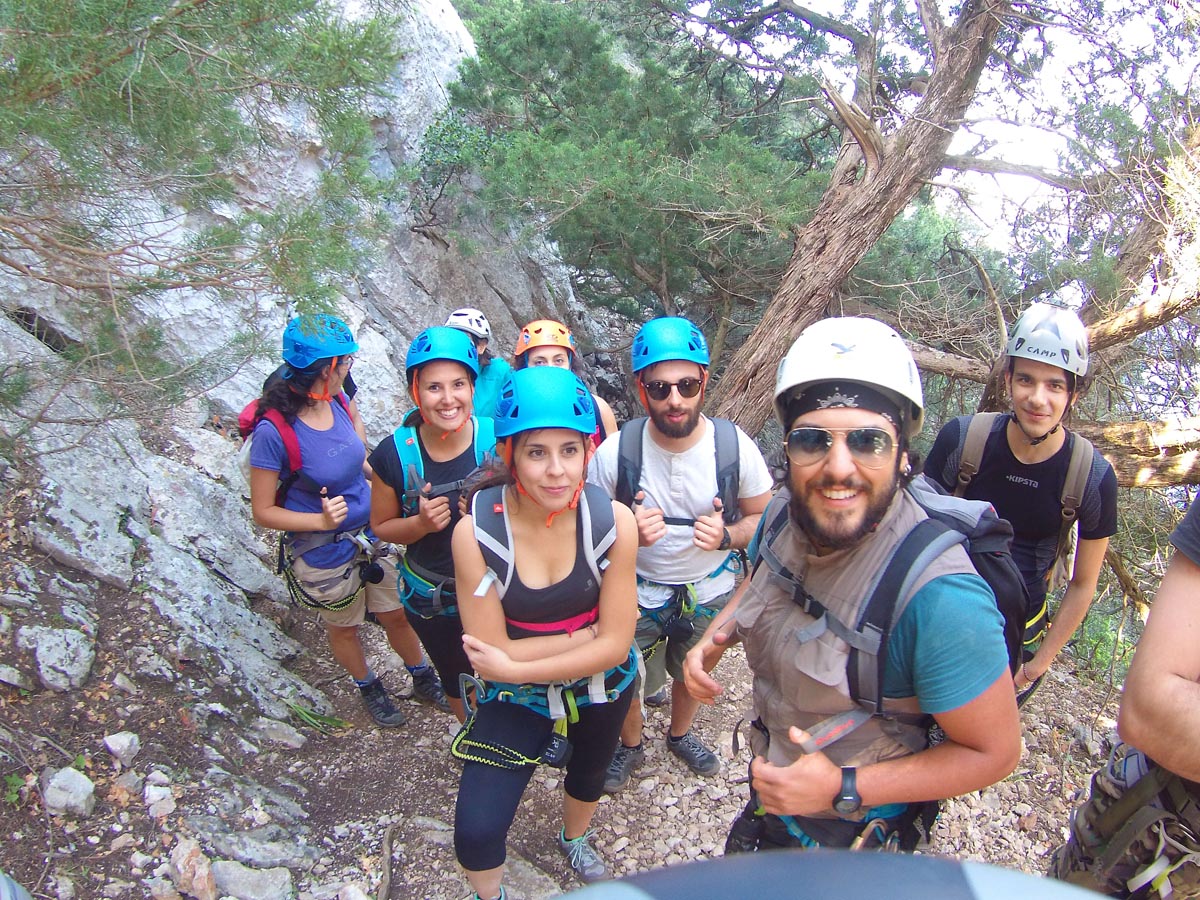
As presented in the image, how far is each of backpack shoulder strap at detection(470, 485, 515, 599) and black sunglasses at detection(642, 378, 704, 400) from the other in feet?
3.56

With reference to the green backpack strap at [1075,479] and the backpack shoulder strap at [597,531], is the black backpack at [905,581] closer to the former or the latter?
the backpack shoulder strap at [597,531]

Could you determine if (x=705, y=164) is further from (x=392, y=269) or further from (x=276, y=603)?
(x=276, y=603)

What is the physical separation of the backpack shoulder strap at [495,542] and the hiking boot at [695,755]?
7.55 feet

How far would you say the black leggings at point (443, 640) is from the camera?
3.27m

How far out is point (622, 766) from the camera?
3.88 meters

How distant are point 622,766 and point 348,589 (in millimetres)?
1870

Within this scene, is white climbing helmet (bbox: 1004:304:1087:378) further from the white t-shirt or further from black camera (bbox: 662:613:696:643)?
black camera (bbox: 662:613:696:643)

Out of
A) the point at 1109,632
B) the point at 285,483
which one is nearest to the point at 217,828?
the point at 285,483

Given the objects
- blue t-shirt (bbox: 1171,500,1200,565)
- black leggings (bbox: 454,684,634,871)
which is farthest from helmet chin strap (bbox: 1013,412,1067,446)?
black leggings (bbox: 454,684,634,871)

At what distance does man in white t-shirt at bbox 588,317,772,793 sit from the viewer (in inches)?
125

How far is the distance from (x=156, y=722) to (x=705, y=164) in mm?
7271

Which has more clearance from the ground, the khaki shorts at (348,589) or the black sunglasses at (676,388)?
the black sunglasses at (676,388)

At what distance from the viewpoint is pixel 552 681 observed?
2354 millimetres

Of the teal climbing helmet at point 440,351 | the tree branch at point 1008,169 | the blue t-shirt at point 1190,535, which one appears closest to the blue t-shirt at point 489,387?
the teal climbing helmet at point 440,351
